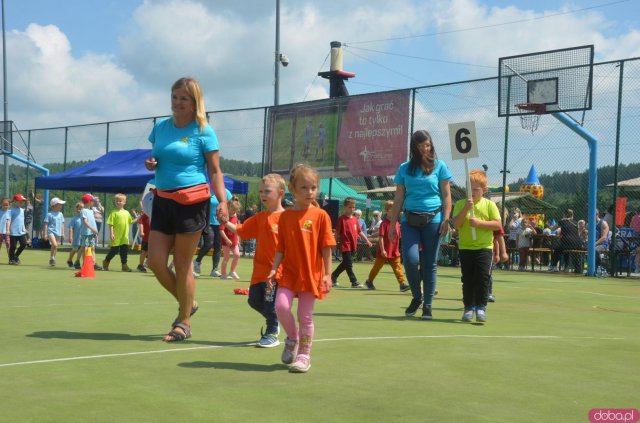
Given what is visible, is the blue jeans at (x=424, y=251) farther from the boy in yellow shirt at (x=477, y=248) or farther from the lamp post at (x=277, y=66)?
the lamp post at (x=277, y=66)

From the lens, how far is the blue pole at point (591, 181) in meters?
20.2

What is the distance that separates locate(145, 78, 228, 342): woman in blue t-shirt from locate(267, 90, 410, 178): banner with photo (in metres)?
17.2

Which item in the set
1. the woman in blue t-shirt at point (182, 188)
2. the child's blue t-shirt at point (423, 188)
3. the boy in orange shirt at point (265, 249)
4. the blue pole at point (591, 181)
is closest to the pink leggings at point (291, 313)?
the boy in orange shirt at point (265, 249)

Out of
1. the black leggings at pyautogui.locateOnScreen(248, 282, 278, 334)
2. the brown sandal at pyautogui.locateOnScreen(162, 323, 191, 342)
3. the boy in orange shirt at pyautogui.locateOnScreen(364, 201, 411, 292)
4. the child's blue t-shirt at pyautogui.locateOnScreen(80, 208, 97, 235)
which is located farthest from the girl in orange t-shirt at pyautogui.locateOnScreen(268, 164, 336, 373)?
the child's blue t-shirt at pyautogui.locateOnScreen(80, 208, 97, 235)

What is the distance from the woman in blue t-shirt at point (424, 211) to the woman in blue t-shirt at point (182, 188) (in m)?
2.83

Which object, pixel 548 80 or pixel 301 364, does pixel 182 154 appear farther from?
pixel 548 80

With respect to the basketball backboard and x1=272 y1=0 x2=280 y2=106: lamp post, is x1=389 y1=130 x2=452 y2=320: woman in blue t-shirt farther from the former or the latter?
x1=272 y1=0 x2=280 y2=106: lamp post

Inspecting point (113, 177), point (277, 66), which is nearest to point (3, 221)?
point (113, 177)

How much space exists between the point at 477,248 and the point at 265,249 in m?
2.94

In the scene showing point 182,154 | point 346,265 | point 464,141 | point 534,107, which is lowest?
point 346,265

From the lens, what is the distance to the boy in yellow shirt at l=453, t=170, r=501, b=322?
8914mm

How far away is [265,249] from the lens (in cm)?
702

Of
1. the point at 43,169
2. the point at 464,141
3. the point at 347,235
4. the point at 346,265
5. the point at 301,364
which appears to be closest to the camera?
the point at 301,364

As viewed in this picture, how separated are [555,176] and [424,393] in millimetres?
17591
